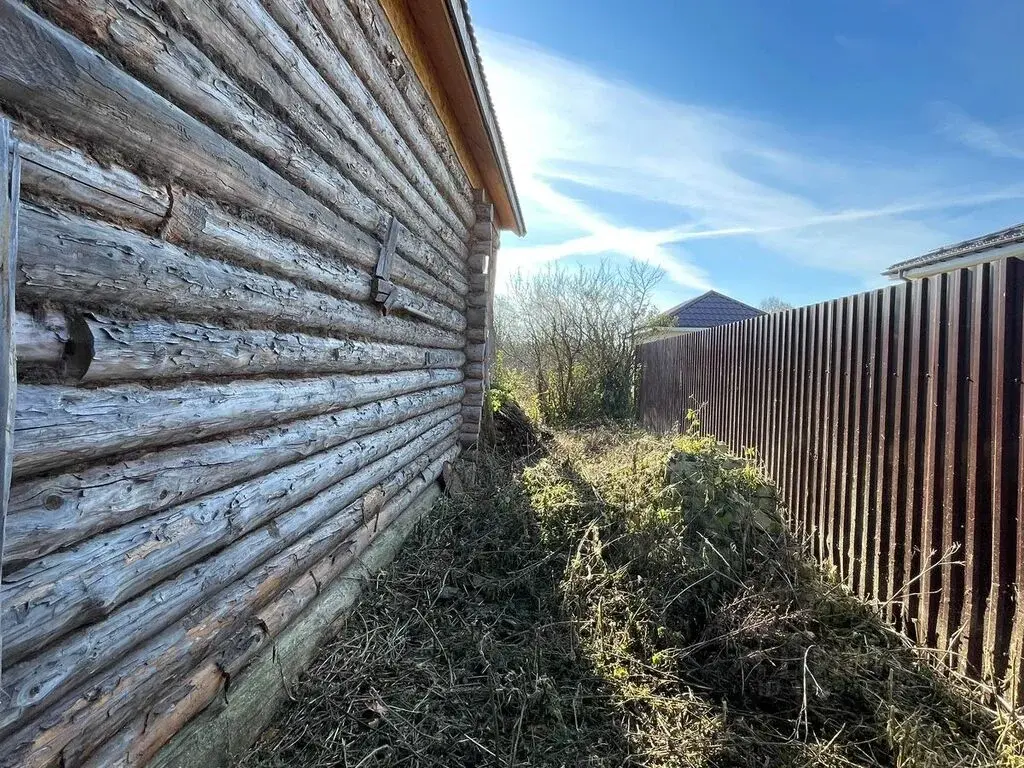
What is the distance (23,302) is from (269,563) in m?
1.50

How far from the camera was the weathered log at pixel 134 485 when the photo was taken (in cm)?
126

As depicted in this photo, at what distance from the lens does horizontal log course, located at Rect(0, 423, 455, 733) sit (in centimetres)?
128

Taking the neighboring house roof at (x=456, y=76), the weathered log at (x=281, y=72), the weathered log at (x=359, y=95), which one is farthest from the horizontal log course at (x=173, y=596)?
the neighboring house roof at (x=456, y=76)

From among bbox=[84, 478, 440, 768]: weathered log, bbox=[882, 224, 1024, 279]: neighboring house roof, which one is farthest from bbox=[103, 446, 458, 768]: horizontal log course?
bbox=[882, 224, 1024, 279]: neighboring house roof

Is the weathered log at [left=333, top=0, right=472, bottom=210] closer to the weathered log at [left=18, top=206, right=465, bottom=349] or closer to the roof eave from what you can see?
the weathered log at [left=18, top=206, right=465, bottom=349]

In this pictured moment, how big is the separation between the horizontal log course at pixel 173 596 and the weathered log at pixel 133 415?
33 centimetres

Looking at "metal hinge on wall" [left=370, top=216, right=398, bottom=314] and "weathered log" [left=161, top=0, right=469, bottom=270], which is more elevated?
"weathered log" [left=161, top=0, right=469, bottom=270]

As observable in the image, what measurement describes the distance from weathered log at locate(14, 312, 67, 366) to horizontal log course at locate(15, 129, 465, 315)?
28 centimetres

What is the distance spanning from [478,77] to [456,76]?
0.67 feet

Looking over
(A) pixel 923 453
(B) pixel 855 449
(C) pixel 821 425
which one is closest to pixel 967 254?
(C) pixel 821 425

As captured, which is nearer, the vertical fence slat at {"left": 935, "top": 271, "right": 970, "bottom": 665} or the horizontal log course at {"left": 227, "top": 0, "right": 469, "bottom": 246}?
the horizontal log course at {"left": 227, "top": 0, "right": 469, "bottom": 246}

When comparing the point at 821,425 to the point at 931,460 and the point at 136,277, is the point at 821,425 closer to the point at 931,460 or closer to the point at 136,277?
the point at 931,460

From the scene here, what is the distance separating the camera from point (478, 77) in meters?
4.61

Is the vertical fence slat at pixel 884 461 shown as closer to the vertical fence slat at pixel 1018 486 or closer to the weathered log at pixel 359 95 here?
the vertical fence slat at pixel 1018 486
